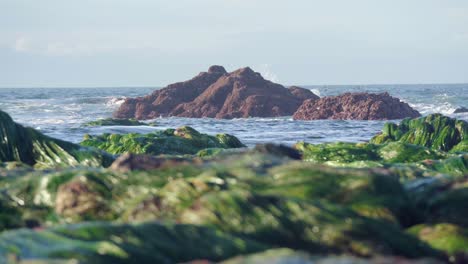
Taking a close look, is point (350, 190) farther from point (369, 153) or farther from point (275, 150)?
point (369, 153)

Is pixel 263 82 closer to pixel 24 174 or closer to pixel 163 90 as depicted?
pixel 163 90

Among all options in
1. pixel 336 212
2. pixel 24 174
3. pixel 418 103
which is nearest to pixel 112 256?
pixel 336 212

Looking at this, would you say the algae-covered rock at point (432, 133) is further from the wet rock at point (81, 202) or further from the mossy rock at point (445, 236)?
the wet rock at point (81, 202)

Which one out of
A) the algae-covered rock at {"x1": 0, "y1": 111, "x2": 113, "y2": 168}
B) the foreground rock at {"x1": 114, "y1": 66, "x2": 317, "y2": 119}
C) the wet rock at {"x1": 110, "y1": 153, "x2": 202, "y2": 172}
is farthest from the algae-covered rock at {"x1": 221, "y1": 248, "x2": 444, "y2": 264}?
the foreground rock at {"x1": 114, "y1": 66, "x2": 317, "y2": 119}

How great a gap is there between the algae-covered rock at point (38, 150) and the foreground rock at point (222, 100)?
31.5 m

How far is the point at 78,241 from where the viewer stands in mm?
3465

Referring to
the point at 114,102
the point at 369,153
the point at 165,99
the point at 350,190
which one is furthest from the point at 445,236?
the point at 114,102

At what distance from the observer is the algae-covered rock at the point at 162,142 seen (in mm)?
12461

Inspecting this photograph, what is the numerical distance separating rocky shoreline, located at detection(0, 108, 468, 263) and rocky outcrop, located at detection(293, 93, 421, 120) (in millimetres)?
29014

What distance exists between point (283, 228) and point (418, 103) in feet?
179

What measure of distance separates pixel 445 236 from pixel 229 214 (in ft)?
4.17

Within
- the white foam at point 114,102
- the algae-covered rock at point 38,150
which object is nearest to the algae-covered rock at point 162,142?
the algae-covered rock at point 38,150

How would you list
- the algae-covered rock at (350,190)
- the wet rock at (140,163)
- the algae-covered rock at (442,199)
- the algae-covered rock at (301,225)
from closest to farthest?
1. the algae-covered rock at (301,225)
2. the algae-covered rock at (350,190)
3. the algae-covered rock at (442,199)
4. the wet rock at (140,163)

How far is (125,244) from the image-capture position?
345 centimetres
